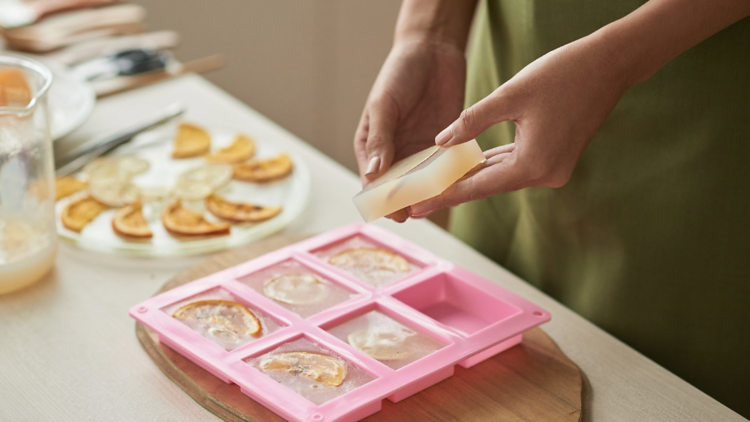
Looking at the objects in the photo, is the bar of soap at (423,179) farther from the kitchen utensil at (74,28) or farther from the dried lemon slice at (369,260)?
the kitchen utensil at (74,28)

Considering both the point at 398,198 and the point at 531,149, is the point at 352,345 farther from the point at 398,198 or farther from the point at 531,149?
the point at 531,149

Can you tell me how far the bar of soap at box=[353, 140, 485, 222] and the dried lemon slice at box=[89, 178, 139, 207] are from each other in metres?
0.45

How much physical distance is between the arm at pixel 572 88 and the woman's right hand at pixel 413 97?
0.67 ft

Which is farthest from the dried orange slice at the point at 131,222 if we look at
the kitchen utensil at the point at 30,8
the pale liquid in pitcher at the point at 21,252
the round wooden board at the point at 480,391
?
the kitchen utensil at the point at 30,8

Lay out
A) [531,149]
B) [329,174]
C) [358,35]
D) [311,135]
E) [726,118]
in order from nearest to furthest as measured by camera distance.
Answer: [531,149]
[726,118]
[329,174]
[358,35]
[311,135]

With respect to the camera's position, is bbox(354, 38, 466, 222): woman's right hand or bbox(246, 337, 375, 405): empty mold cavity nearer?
bbox(246, 337, 375, 405): empty mold cavity

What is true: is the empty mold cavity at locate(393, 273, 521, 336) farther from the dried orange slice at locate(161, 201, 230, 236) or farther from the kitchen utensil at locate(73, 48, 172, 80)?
the kitchen utensil at locate(73, 48, 172, 80)

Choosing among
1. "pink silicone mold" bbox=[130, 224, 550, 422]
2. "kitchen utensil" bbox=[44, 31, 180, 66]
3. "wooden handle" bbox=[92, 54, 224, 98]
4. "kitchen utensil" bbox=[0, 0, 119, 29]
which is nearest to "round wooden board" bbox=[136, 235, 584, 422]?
"pink silicone mold" bbox=[130, 224, 550, 422]

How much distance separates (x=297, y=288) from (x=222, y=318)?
11 centimetres

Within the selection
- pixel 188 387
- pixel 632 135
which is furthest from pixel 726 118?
pixel 188 387

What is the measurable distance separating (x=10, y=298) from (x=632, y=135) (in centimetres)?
82

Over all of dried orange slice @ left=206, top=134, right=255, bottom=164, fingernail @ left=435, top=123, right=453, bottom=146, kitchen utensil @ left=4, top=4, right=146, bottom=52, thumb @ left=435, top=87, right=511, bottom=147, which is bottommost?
dried orange slice @ left=206, top=134, right=255, bottom=164

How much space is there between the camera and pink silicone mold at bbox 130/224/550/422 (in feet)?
2.82

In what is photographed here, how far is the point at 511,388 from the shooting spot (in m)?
0.93
